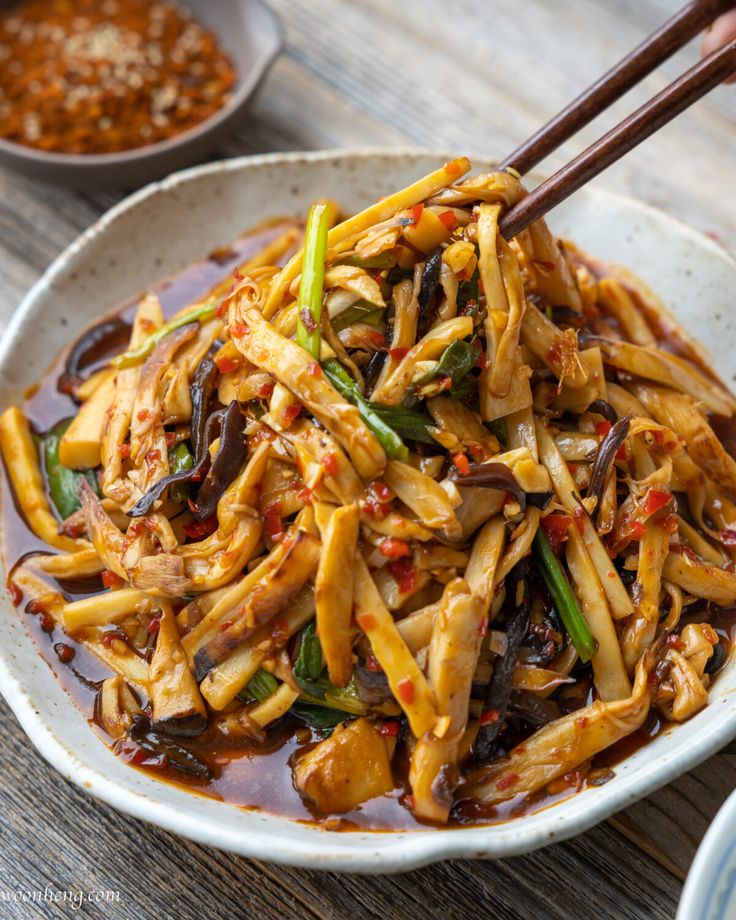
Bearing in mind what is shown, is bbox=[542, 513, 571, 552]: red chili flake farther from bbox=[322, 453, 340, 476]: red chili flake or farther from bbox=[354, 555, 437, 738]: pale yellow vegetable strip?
bbox=[322, 453, 340, 476]: red chili flake

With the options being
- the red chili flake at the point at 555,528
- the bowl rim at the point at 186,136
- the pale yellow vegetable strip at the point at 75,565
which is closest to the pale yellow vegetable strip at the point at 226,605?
the pale yellow vegetable strip at the point at 75,565

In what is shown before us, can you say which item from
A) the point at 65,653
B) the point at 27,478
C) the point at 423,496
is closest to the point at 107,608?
the point at 65,653

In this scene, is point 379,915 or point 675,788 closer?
point 379,915

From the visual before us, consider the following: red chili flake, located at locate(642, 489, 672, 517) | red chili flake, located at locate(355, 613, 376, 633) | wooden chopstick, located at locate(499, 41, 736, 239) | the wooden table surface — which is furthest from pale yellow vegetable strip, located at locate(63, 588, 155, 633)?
wooden chopstick, located at locate(499, 41, 736, 239)

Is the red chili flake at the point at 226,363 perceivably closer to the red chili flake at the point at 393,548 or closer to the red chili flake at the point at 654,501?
the red chili flake at the point at 393,548

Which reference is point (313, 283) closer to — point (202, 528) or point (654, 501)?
point (202, 528)

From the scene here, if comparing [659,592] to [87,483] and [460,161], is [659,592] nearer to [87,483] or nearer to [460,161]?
[460,161]

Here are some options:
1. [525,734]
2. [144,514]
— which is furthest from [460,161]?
[525,734]
